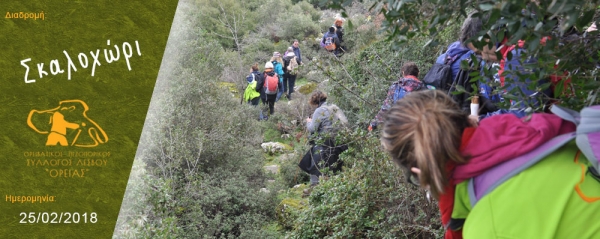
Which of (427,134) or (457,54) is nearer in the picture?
(427,134)

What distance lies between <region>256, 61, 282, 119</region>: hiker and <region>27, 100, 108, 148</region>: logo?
832cm

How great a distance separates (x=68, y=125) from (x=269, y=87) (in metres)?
8.52

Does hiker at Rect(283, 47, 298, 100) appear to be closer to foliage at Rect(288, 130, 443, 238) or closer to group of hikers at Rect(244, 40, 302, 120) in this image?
group of hikers at Rect(244, 40, 302, 120)

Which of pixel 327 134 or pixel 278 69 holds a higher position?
pixel 327 134

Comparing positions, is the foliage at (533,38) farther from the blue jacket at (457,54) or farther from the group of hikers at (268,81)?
the group of hikers at (268,81)

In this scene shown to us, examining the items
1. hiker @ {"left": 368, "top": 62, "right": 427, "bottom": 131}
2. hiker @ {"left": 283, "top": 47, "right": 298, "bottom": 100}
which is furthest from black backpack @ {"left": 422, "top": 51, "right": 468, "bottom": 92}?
hiker @ {"left": 283, "top": 47, "right": 298, "bottom": 100}

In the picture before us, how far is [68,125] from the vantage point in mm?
5344

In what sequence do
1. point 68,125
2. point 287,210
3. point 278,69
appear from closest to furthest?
point 68,125
point 287,210
point 278,69

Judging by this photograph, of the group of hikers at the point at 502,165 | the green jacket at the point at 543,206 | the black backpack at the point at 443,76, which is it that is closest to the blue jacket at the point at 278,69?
the black backpack at the point at 443,76

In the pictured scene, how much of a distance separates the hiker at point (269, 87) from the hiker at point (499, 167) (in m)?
11.8

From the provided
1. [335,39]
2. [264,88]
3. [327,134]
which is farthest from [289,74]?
[327,134]

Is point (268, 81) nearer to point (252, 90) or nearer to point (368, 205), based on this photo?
point (252, 90)

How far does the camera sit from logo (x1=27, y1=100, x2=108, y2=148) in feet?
17.5

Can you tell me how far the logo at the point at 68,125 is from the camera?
5328mm
